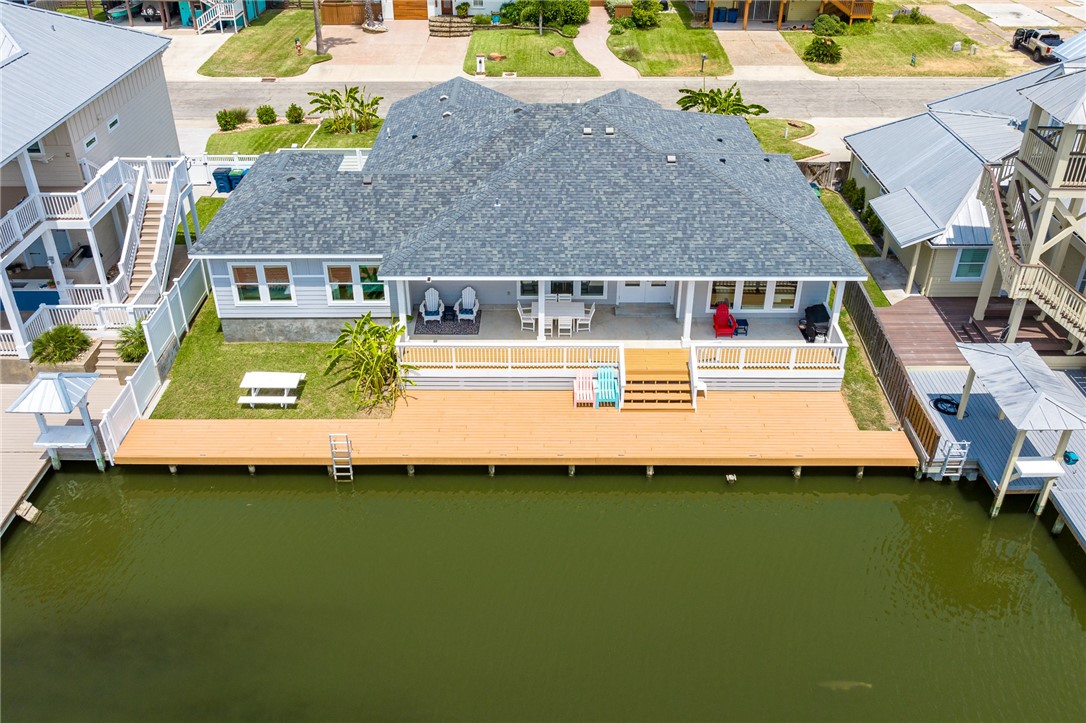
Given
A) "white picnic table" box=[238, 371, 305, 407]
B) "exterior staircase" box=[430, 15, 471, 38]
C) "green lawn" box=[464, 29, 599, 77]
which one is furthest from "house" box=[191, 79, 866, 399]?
"exterior staircase" box=[430, 15, 471, 38]

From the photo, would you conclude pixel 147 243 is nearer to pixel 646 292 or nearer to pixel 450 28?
pixel 646 292

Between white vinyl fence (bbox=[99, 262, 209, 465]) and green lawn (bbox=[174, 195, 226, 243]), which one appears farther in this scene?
green lawn (bbox=[174, 195, 226, 243])

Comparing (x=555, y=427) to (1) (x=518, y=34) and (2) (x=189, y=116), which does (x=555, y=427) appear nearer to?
(2) (x=189, y=116)

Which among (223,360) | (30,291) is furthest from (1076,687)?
(30,291)

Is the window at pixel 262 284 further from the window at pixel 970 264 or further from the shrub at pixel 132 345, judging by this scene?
the window at pixel 970 264

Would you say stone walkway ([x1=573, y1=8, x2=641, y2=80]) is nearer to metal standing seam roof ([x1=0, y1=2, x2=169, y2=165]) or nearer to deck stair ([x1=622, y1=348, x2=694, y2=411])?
metal standing seam roof ([x1=0, y1=2, x2=169, y2=165])

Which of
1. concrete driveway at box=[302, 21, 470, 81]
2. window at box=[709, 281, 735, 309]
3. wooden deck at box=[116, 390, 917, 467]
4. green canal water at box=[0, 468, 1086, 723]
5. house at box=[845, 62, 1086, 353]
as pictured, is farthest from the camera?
concrete driveway at box=[302, 21, 470, 81]
